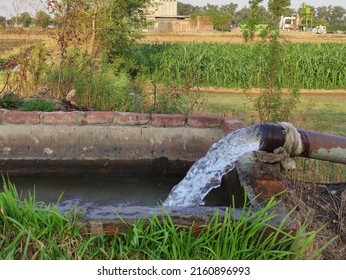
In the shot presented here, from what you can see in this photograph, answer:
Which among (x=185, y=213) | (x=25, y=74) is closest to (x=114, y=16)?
(x=25, y=74)

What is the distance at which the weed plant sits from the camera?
225 centimetres

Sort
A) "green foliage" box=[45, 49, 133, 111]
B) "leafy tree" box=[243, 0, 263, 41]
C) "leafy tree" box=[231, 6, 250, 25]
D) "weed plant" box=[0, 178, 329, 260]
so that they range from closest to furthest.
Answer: "weed plant" box=[0, 178, 329, 260] < "green foliage" box=[45, 49, 133, 111] < "leafy tree" box=[243, 0, 263, 41] < "leafy tree" box=[231, 6, 250, 25]

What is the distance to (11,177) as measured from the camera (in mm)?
4207

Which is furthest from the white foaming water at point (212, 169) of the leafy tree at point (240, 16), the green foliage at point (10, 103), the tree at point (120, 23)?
the leafy tree at point (240, 16)

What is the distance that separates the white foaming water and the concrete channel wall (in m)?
0.83

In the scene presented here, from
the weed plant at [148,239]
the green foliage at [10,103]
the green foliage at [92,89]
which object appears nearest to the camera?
the weed plant at [148,239]

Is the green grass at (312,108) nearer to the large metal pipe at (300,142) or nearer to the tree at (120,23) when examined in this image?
the tree at (120,23)

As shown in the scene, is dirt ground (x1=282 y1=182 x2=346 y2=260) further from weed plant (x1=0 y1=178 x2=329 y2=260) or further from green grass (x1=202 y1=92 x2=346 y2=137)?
green grass (x1=202 y1=92 x2=346 y2=137)

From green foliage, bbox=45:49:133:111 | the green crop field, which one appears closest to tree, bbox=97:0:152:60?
the green crop field

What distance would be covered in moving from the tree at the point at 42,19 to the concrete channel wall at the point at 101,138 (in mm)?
2883

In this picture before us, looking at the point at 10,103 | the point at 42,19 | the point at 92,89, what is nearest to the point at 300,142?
the point at 10,103

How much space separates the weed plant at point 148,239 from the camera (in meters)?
2.25
